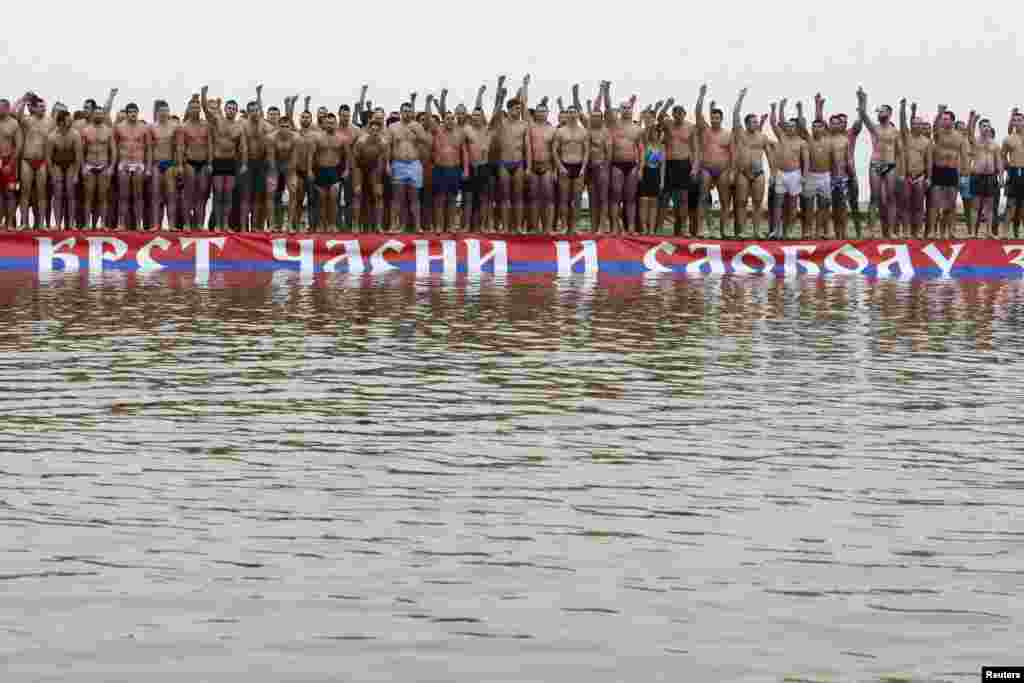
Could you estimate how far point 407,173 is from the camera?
35969 mm

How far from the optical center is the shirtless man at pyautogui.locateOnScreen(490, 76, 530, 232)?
3591cm

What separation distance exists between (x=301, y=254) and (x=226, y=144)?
7.50 feet

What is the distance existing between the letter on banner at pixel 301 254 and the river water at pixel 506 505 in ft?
38.4

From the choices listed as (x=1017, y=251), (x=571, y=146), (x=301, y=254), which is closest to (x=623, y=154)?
(x=571, y=146)

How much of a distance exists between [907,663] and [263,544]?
3.90 meters

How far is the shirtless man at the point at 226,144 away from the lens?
117 ft

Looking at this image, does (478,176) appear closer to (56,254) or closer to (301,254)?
(301,254)

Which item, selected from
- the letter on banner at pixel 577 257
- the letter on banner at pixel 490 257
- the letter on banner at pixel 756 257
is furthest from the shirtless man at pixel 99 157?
the letter on banner at pixel 756 257

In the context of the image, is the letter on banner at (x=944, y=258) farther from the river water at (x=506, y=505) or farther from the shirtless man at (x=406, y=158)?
the river water at (x=506, y=505)

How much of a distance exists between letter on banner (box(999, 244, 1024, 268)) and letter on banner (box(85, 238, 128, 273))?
14.7 meters

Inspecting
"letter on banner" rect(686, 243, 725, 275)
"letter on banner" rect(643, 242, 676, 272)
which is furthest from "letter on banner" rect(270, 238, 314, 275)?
"letter on banner" rect(686, 243, 725, 275)

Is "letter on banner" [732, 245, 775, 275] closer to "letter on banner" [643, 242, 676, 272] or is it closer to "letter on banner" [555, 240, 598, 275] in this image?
"letter on banner" [643, 242, 676, 272]

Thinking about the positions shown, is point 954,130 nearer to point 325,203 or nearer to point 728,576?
point 325,203

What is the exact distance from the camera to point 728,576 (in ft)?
36.9
